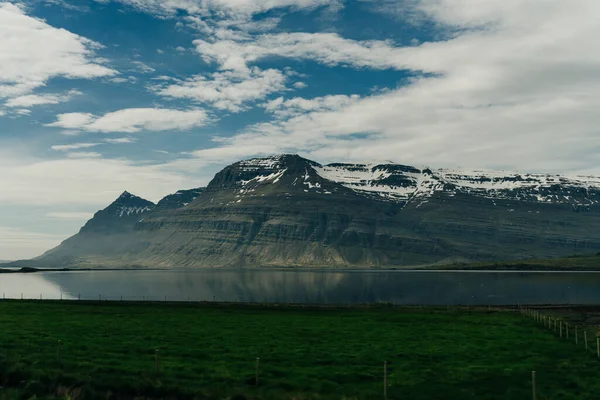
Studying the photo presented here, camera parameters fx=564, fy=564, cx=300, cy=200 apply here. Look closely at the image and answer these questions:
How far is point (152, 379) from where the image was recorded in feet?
115

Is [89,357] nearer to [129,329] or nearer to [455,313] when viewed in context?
[129,329]

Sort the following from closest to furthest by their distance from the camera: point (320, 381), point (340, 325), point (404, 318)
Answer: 1. point (320, 381)
2. point (340, 325)
3. point (404, 318)

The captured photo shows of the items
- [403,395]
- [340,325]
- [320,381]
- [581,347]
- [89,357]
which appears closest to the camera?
[403,395]

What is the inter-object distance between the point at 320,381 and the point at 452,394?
27.8 ft

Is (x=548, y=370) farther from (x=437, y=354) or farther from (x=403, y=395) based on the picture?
(x=403, y=395)

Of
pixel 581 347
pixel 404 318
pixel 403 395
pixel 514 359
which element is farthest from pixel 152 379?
pixel 404 318

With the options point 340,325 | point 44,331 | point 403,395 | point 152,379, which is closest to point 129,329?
point 44,331

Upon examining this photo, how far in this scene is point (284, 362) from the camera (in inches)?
1763

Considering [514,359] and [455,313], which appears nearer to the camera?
[514,359]

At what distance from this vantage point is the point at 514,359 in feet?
159

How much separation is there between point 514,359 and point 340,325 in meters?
33.2

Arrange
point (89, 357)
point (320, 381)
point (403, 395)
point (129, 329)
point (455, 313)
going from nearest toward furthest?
1. point (403, 395)
2. point (320, 381)
3. point (89, 357)
4. point (129, 329)
5. point (455, 313)

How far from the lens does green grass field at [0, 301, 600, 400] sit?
111 ft

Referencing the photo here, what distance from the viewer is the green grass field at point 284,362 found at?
33812 mm
